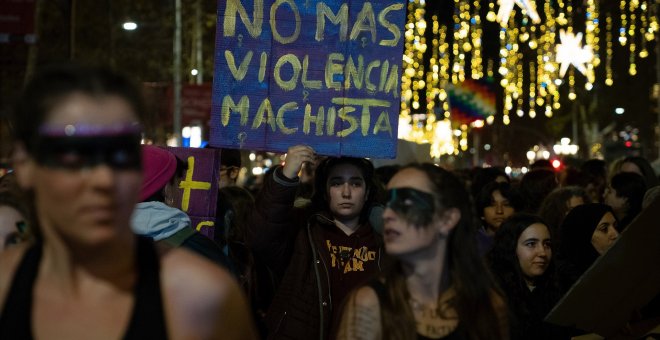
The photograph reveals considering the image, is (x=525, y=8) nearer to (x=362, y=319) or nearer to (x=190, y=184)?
(x=190, y=184)

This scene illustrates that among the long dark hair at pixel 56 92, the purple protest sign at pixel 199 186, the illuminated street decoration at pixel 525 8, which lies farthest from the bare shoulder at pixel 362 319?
the illuminated street decoration at pixel 525 8

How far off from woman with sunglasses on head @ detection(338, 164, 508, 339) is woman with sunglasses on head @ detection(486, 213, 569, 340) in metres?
2.30

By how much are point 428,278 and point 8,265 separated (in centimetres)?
178

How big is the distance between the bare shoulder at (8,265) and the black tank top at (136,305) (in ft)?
0.06

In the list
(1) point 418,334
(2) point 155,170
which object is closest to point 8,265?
(1) point 418,334

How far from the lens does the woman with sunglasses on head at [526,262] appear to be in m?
6.58

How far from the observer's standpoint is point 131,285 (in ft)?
8.60

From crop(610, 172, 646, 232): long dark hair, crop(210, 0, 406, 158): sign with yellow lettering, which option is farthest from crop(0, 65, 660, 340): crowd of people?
crop(610, 172, 646, 232): long dark hair

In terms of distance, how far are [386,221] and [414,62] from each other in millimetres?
45545

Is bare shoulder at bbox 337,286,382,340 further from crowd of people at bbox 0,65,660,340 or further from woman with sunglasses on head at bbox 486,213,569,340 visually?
woman with sunglasses on head at bbox 486,213,569,340

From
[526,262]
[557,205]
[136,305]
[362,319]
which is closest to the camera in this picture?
[136,305]

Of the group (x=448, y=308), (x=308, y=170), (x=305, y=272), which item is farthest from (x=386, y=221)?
(x=308, y=170)

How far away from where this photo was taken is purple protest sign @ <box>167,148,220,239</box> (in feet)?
23.0

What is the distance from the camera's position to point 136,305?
259 centimetres
